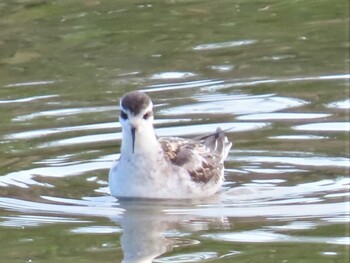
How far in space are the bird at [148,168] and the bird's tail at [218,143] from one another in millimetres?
262

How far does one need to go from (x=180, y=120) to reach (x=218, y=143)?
1.57m

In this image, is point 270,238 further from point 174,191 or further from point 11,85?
point 11,85

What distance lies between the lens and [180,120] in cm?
1548

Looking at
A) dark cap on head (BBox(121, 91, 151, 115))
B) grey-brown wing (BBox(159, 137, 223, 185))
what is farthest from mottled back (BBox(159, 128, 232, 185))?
dark cap on head (BBox(121, 91, 151, 115))

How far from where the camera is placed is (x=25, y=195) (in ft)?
43.0

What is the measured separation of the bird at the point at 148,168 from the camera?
1303 cm

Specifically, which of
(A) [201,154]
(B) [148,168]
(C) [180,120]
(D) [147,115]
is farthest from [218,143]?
(C) [180,120]

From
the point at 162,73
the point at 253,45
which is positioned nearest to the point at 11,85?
the point at 162,73

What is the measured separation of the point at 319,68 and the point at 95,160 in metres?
3.76

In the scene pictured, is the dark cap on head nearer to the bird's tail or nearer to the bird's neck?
the bird's neck

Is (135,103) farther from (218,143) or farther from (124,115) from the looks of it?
(218,143)

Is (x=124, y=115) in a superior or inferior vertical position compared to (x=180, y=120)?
superior

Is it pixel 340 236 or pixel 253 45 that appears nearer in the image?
pixel 340 236

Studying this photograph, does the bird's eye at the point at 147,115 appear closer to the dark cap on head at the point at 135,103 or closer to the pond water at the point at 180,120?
the dark cap on head at the point at 135,103
